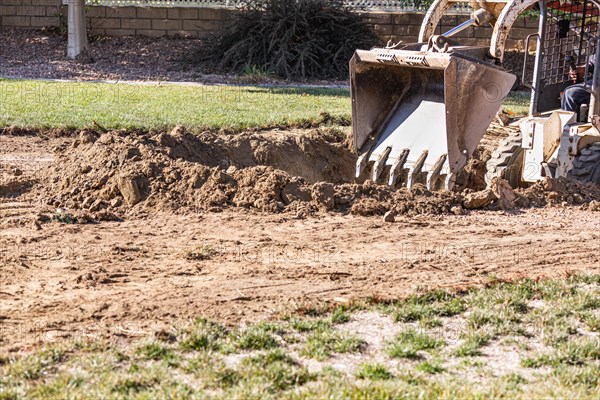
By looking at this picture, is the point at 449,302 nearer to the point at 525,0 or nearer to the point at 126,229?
the point at 126,229

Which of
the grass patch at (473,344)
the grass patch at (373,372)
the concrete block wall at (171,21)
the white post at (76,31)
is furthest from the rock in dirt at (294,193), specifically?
the white post at (76,31)

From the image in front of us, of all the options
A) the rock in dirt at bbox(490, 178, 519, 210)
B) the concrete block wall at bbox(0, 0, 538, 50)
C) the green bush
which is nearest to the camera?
the rock in dirt at bbox(490, 178, 519, 210)

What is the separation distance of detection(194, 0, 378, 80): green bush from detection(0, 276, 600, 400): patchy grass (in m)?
14.4

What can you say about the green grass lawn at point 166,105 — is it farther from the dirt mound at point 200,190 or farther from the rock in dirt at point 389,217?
the rock in dirt at point 389,217

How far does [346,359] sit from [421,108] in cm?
543

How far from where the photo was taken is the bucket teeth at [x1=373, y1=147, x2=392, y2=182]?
10.4 m

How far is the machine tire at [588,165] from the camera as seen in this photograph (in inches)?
394

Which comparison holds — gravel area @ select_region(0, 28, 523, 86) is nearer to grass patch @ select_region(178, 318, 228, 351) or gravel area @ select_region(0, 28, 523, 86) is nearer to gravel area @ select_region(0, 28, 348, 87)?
gravel area @ select_region(0, 28, 348, 87)

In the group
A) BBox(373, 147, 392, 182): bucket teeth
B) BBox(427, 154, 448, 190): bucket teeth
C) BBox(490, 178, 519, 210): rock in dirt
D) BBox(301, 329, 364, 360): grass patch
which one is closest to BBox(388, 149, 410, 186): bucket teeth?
BBox(373, 147, 392, 182): bucket teeth

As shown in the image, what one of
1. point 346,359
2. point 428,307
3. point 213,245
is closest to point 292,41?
point 213,245

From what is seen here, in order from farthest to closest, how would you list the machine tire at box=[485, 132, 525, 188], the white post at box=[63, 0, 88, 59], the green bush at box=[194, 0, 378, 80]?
the white post at box=[63, 0, 88, 59] < the green bush at box=[194, 0, 378, 80] < the machine tire at box=[485, 132, 525, 188]

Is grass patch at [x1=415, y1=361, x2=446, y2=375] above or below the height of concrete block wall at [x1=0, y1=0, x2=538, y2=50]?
below

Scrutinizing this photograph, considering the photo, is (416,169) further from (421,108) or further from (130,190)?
(130,190)

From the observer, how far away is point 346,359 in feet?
18.0
